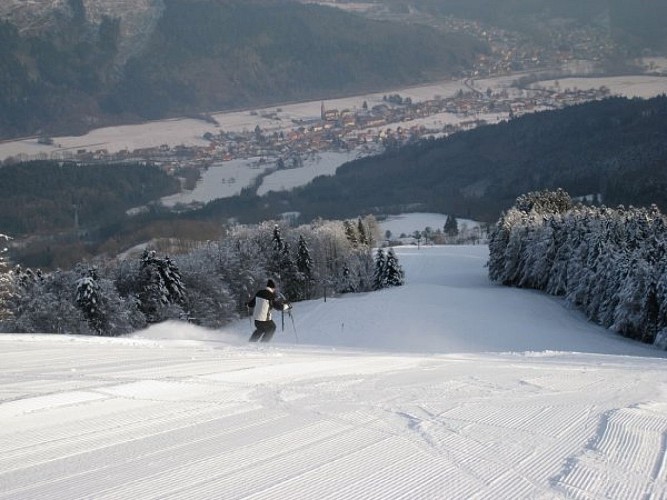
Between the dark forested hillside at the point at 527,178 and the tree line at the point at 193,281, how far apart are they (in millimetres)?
65824

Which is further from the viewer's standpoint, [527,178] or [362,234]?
[527,178]

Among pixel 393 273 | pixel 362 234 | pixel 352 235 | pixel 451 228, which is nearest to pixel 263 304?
pixel 393 273

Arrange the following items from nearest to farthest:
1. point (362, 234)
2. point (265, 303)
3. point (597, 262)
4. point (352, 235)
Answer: point (265, 303)
point (597, 262)
point (352, 235)
point (362, 234)

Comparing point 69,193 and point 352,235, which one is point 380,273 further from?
point 69,193

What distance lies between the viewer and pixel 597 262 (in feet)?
147

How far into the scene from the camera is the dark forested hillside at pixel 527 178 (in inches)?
5290

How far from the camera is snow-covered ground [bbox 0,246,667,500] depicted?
4500mm

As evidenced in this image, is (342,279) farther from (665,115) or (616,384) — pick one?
(665,115)

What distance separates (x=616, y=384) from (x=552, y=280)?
157 feet

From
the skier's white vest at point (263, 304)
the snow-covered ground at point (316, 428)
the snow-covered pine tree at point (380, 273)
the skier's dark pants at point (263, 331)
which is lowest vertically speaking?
the snow-covered pine tree at point (380, 273)

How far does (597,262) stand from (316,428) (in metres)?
42.3

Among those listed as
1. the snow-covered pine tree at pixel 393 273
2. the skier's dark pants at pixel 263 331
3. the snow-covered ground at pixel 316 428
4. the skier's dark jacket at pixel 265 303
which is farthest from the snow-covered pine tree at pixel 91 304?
the snow-covered pine tree at pixel 393 273

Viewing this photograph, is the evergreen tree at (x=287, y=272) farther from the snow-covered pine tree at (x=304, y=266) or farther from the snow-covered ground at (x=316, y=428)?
the snow-covered ground at (x=316, y=428)

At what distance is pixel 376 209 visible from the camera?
15725cm
